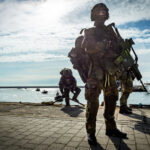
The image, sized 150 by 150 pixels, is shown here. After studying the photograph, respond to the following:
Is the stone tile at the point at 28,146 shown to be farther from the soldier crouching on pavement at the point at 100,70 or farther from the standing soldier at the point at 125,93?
the standing soldier at the point at 125,93

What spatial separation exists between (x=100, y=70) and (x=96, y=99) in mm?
546

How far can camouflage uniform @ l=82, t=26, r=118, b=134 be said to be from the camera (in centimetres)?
295

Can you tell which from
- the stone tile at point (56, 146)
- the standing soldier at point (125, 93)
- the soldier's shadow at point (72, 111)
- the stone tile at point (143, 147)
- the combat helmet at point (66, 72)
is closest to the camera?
the stone tile at point (143, 147)

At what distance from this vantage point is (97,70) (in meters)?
3.03

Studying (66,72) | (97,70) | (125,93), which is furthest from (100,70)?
(66,72)

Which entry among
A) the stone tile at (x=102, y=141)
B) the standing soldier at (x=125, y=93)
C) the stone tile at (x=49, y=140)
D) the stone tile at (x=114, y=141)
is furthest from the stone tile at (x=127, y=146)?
the standing soldier at (x=125, y=93)

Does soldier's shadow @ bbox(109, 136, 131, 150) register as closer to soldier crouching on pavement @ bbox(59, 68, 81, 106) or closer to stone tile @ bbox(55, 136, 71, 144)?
stone tile @ bbox(55, 136, 71, 144)

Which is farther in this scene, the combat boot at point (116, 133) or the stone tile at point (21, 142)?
the combat boot at point (116, 133)

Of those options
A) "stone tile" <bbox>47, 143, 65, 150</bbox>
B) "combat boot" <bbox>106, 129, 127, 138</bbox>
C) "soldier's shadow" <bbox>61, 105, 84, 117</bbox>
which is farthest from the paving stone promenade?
"soldier's shadow" <bbox>61, 105, 84, 117</bbox>

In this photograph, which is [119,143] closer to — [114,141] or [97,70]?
[114,141]

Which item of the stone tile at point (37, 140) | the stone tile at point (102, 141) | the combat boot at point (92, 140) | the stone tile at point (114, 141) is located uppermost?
the combat boot at point (92, 140)

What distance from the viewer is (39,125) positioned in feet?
13.6

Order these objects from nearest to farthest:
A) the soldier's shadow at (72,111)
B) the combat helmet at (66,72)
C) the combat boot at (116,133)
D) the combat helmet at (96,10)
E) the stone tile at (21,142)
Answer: the stone tile at (21,142)
the combat boot at (116,133)
the combat helmet at (96,10)
the soldier's shadow at (72,111)
the combat helmet at (66,72)

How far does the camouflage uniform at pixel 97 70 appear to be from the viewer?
295 centimetres
